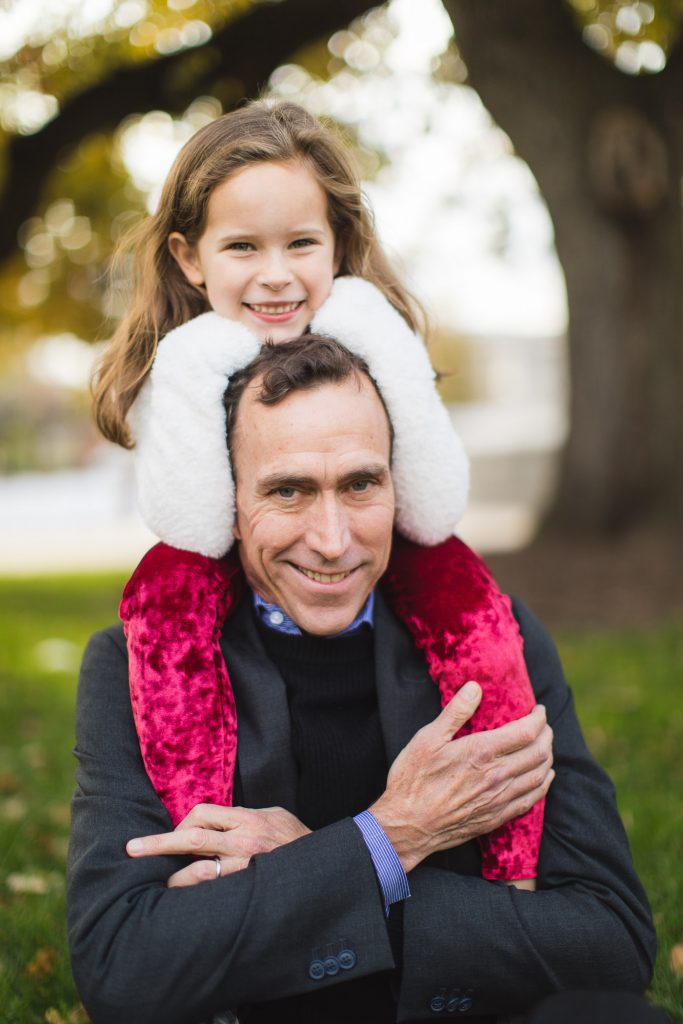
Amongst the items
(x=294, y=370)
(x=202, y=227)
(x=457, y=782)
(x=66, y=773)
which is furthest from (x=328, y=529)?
(x=66, y=773)

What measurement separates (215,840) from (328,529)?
0.71 m

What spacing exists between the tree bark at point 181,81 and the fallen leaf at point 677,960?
367 inches

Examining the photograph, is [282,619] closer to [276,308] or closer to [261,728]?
[261,728]

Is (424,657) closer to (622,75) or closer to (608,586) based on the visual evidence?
(608,586)

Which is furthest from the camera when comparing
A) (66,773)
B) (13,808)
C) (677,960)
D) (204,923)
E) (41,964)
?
(66,773)

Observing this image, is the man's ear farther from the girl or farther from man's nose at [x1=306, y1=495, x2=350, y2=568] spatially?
man's nose at [x1=306, y1=495, x2=350, y2=568]

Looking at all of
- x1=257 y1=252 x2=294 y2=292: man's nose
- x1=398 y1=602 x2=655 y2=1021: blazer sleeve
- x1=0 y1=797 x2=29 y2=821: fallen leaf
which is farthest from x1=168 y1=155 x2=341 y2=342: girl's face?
x1=0 y1=797 x2=29 y2=821: fallen leaf

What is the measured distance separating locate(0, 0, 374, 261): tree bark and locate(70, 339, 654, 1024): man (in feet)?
29.9

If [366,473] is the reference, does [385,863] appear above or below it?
below

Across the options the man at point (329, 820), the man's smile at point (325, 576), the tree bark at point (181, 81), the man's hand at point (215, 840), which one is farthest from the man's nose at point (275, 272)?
the tree bark at point (181, 81)

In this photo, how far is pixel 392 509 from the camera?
2486 mm

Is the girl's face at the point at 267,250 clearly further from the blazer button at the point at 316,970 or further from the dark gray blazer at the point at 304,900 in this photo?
the blazer button at the point at 316,970

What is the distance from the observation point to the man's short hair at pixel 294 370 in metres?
2.39

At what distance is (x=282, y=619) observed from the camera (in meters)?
2.56
